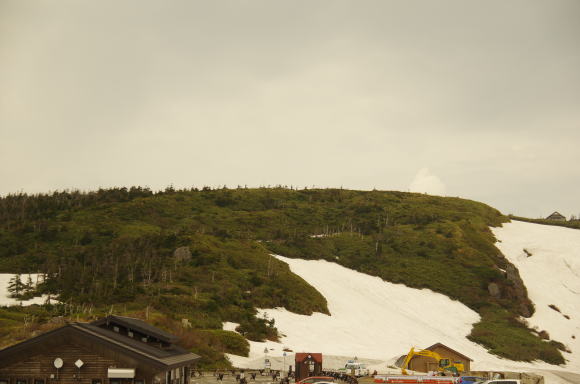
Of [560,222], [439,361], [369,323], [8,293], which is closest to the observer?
[439,361]

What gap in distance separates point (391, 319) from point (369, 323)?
499cm

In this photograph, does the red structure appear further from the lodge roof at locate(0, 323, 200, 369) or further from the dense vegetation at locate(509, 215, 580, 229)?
the dense vegetation at locate(509, 215, 580, 229)

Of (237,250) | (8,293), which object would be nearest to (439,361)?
(237,250)

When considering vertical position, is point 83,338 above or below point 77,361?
above

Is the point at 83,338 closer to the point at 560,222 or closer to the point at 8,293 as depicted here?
the point at 8,293

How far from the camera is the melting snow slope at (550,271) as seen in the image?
101 metres

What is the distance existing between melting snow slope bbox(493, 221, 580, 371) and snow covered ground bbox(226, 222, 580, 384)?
7.3 inches

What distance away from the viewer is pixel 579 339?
320 feet

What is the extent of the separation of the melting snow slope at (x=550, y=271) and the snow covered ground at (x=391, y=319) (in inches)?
7.3

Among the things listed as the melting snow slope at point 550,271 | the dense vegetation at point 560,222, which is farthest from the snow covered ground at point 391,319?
the dense vegetation at point 560,222

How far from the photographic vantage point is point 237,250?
10138 centimetres

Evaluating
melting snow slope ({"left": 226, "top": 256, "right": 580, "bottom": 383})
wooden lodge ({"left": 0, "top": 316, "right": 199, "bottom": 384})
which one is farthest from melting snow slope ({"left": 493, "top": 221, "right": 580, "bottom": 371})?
wooden lodge ({"left": 0, "top": 316, "right": 199, "bottom": 384})

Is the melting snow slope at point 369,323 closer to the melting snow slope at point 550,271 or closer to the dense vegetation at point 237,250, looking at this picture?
the dense vegetation at point 237,250

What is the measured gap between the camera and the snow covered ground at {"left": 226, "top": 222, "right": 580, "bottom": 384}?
7169cm
